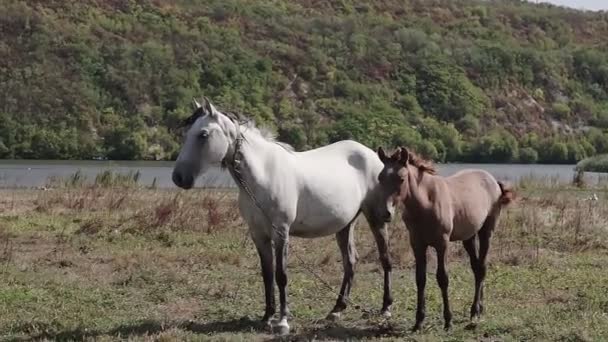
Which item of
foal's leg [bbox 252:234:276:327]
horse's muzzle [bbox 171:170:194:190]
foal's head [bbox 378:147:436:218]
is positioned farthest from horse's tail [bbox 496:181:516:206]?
horse's muzzle [bbox 171:170:194:190]

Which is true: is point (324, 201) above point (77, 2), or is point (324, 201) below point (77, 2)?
above

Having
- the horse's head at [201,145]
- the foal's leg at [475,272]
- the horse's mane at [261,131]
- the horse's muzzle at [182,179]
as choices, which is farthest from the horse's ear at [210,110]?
the foal's leg at [475,272]

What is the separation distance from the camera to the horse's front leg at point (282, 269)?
346 inches

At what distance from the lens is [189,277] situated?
1139 cm

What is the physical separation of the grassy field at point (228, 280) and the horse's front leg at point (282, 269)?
0.13 m

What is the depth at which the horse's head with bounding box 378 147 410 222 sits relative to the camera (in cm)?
832

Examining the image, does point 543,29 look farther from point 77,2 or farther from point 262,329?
point 262,329

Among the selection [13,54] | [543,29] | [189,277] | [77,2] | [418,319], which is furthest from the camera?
[543,29]

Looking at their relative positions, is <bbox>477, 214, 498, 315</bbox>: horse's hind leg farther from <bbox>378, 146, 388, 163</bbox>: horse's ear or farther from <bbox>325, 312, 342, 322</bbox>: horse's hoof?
<bbox>378, 146, 388, 163</bbox>: horse's ear

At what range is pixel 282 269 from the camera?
8.87 meters

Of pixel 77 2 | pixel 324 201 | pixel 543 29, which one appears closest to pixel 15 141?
pixel 77 2

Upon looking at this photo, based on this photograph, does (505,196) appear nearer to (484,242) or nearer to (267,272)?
(484,242)

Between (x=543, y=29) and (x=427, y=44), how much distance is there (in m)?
26.3

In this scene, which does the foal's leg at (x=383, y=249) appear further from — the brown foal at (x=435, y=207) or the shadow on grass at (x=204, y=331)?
the brown foal at (x=435, y=207)
